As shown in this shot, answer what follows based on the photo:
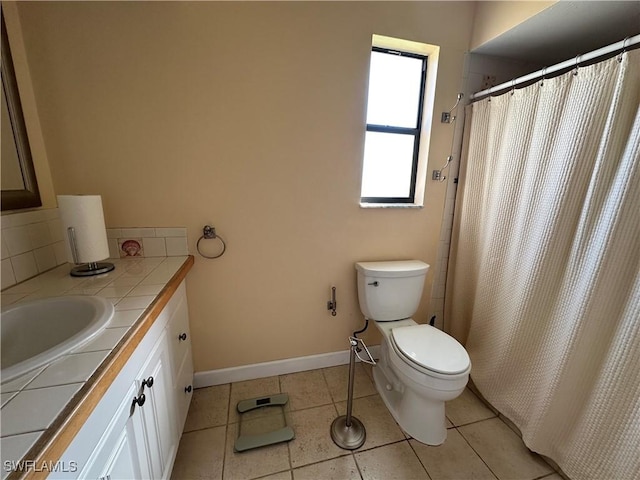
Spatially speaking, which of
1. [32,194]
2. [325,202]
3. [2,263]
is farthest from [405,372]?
[32,194]

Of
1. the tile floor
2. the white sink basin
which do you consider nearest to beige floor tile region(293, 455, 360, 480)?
the tile floor

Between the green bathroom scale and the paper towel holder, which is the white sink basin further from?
the green bathroom scale

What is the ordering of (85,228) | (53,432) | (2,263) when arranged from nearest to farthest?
(53,432)
(2,263)
(85,228)

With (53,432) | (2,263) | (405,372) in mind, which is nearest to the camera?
(53,432)

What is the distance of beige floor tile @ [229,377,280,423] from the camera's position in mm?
A: 1405

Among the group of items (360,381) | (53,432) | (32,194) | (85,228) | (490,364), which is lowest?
(360,381)

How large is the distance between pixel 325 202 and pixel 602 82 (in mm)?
1227

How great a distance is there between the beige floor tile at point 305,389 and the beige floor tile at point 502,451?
2.47 ft

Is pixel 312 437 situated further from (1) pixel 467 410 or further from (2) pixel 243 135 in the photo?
(2) pixel 243 135

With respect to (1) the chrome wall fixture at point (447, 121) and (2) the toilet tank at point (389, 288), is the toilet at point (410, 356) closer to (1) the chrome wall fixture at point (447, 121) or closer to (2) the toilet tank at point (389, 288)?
(2) the toilet tank at point (389, 288)

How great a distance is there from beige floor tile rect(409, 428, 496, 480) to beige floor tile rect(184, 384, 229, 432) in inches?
39.4

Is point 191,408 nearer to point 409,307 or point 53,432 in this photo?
point 53,432

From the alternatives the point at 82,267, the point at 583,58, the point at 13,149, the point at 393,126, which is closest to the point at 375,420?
the point at 82,267

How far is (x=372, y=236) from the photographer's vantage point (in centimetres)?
163
